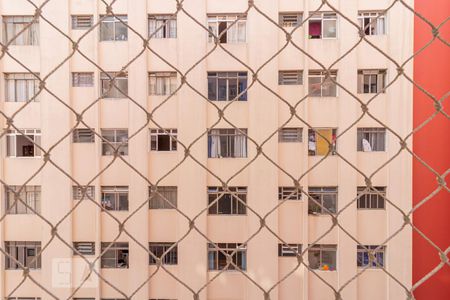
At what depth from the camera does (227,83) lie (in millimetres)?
2439

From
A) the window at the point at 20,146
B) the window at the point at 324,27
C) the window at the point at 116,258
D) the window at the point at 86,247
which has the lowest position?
the window at the point at 116,258

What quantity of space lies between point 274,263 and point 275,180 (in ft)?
1.46

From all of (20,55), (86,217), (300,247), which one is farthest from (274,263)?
(20,55)

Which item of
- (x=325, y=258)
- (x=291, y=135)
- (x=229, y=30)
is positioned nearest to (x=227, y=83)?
(x=229, y=30)

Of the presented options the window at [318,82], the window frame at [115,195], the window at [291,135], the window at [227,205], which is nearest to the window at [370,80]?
the window at [318,82]

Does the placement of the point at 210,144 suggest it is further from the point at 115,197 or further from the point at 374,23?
the point at 374,23

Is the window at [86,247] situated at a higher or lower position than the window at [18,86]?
lower

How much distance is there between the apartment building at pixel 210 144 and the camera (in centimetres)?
237

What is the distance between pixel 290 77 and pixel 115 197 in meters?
1.13

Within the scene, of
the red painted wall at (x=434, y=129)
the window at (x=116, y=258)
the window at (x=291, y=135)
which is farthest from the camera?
the window at (x=116, y=258)

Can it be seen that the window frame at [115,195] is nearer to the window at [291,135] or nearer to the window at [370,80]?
the window at [291,135]

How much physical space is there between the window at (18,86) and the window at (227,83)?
0.94m

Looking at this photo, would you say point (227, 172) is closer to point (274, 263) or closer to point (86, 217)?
point (274, 263)

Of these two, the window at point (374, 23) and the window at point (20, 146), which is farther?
the window at point (20, 146)
